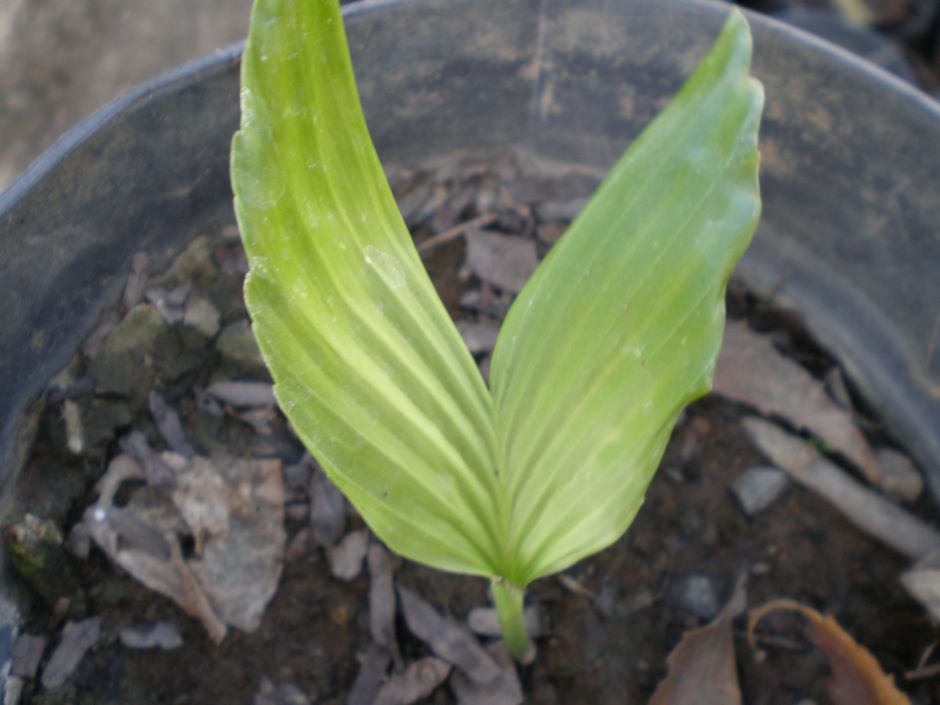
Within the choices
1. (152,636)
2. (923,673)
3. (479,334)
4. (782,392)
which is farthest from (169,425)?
(923,673)

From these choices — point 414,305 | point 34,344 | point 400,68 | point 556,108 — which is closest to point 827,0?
point 556,108

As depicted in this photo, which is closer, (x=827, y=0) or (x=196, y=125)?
(x=196, y=125)

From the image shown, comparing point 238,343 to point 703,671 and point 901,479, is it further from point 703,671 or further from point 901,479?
point 901,479

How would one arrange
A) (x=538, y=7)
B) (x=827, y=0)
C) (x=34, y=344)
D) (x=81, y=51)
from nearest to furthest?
(x=34, y=344)
(x=538, y=7)
(x=81, y=51)
(x=827, y=0)

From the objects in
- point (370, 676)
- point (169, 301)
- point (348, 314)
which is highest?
point (348, 314)

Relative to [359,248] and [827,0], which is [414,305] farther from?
[827,0]

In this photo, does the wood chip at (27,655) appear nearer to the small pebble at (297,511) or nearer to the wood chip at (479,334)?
the small pebble at (297,511)
